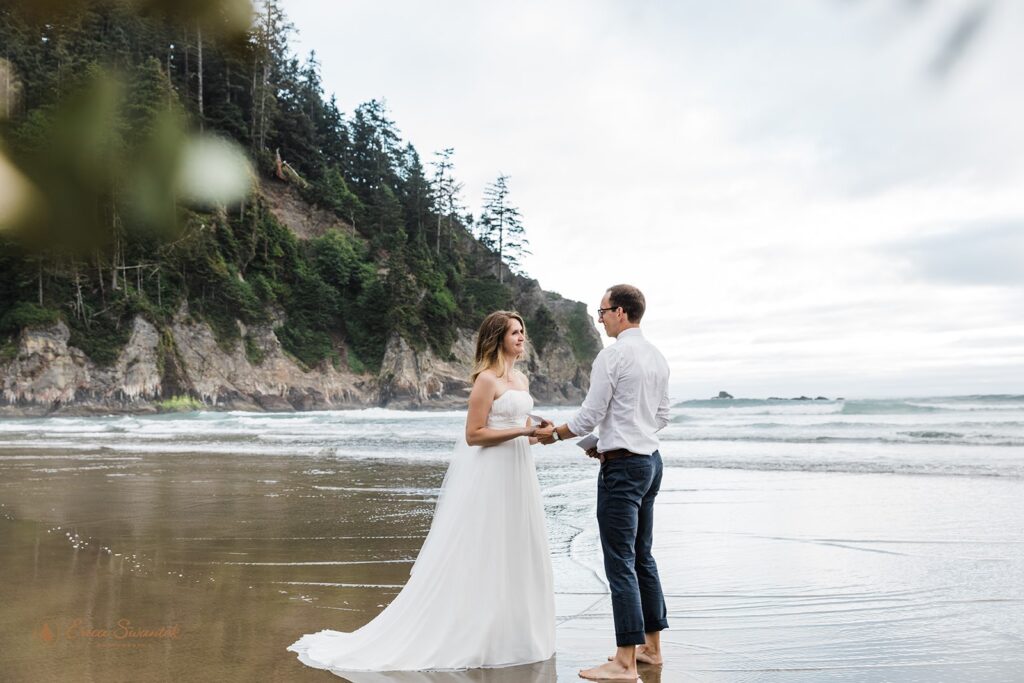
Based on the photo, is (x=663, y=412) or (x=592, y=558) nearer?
(x=663, y=412)


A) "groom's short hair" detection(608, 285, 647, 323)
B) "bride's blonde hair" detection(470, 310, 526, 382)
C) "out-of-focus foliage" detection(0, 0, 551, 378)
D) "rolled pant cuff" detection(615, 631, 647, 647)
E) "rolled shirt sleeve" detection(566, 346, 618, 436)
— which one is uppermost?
"out-of-focus foliage" detection(0, 0, 551, 378)

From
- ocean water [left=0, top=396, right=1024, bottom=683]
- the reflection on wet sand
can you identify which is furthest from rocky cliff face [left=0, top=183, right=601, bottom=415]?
the reflection on wet sand

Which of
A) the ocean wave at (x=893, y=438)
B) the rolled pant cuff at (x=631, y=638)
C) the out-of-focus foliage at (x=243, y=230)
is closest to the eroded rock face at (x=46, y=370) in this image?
the out-of-focus foliage at (x=243, y=230)

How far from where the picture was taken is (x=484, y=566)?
4027 mm

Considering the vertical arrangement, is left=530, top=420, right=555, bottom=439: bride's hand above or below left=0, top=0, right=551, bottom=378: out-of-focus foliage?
below

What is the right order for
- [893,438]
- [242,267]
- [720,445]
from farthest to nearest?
[242,267], [893,438], [720,445]

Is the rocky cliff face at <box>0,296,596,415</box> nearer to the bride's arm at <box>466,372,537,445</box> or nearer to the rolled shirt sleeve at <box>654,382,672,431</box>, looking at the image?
the bride's arm at <box>466,372,537,445</box>

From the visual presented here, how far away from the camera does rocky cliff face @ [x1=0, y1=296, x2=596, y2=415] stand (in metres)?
37.0

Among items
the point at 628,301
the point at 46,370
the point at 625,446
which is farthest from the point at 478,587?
the point at 46,370

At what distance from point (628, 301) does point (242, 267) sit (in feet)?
155

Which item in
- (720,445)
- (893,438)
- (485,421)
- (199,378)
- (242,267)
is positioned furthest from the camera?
(242,267)

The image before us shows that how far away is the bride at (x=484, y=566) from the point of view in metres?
3.91

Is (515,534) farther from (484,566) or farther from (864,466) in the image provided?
(864,466)

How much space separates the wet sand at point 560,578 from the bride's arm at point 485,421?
3.80ft
